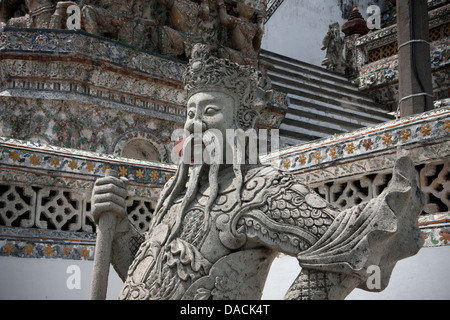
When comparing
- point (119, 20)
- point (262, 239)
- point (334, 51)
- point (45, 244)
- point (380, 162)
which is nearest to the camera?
point (262, 239)

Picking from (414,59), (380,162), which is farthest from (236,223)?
(414,59)

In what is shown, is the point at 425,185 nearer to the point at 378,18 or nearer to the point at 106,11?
the point at 106,11

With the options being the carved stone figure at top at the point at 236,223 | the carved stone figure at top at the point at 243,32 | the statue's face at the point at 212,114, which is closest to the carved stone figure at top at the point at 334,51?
the carved stone figure at top at the point at 243,32

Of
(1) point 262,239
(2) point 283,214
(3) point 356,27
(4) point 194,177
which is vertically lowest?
(1) point 262,239

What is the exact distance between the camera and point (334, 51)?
17.3m

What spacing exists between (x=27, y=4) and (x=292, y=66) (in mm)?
6316

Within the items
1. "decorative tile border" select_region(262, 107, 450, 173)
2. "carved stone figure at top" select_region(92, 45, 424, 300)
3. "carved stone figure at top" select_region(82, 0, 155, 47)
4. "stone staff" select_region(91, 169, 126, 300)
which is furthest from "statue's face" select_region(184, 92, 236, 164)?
"carved stone figure at top" select_region(82, 0, 155, 47)

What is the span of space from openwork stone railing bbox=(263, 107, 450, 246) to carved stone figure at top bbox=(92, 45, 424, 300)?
63.5 inches

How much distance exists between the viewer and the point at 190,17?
11867 mm

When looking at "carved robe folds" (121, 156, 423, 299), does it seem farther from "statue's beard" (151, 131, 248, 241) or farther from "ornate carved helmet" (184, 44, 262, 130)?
"ornate carved helmet" (184, 44, 262, 130)

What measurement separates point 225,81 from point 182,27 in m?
8.04

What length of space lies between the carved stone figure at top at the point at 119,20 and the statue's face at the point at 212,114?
7.07 m

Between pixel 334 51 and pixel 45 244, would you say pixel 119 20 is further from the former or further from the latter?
pixel 334 51
